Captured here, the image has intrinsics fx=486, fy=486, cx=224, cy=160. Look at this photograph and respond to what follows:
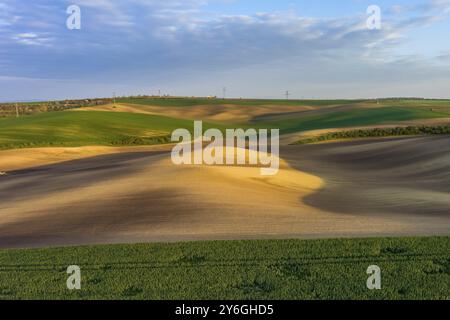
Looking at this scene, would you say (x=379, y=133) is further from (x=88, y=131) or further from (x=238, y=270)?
(x=238, y=270)

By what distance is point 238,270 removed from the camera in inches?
404

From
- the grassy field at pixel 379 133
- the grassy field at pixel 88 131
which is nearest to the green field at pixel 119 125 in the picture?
the grassy field at pixel 88 131

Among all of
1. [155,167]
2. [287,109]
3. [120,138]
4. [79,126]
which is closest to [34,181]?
[155,167]

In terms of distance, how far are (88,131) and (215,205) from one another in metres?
54.9

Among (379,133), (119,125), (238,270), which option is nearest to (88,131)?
(119,125)

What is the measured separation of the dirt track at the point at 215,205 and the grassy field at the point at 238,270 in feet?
4.96

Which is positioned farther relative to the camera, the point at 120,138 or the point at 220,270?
the point at 120,138

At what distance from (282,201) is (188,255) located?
914 centimetres

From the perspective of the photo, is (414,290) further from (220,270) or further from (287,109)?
(287,109)

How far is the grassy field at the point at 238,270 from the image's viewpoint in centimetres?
904

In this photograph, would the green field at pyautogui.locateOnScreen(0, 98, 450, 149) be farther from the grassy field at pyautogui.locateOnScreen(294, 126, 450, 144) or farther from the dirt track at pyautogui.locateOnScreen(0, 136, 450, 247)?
the dirt track at pyautogui.locateOnScreen(0, 136, 450, 247)

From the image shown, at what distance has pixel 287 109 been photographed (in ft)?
431

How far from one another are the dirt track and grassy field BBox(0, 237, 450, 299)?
151 cm

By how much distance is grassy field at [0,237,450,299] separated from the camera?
9.04 metres
